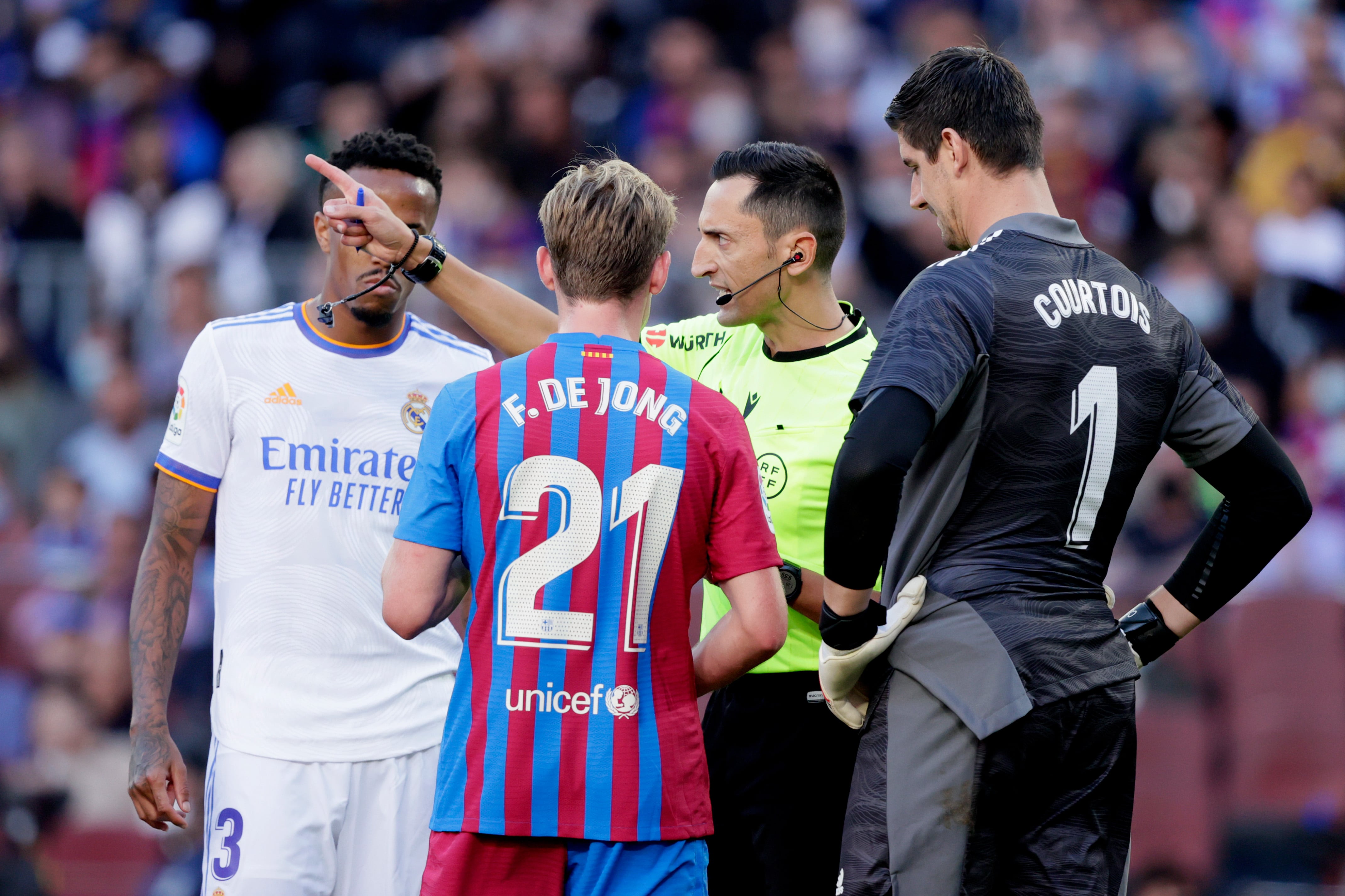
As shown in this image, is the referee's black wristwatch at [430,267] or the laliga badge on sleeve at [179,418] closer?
the referee's black wristwatch at [430,267]

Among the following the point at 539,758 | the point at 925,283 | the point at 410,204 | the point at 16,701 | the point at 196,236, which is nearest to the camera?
the point at 539,758

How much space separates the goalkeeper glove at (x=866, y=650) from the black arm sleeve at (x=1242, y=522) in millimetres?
912

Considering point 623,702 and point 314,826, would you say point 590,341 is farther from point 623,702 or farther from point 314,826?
point 314,826

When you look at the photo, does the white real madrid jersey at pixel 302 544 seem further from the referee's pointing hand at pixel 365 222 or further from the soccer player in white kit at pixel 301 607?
the referee's pointing hand at pixel 365 222

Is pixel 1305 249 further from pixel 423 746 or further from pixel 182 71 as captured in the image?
pixel 182 71

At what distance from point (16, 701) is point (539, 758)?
6293 mm

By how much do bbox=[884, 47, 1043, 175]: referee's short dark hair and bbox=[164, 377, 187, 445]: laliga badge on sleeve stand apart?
83.5 inches

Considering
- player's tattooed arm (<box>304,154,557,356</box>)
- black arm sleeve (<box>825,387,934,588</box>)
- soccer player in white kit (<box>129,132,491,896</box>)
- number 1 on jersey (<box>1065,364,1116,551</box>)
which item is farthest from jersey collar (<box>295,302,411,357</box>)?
number 1 on jersey (<box>1065,364,1116,551</box>)

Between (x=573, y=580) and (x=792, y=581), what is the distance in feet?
3.11

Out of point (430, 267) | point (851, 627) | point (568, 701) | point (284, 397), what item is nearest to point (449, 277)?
point (430, 267)

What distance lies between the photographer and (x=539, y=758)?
9.60 feet

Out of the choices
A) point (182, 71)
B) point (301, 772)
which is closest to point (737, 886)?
point (301, 772)

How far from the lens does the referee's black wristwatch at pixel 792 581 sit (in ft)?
12.2

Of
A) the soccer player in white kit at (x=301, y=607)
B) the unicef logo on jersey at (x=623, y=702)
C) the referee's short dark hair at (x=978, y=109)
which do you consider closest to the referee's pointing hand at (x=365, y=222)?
the soccer player in white kit at (x=301, y=607)
